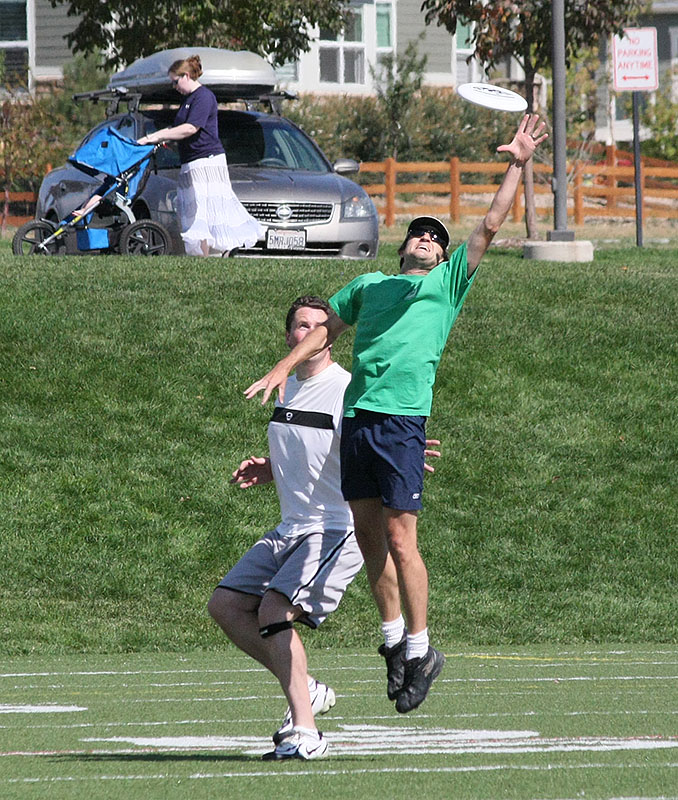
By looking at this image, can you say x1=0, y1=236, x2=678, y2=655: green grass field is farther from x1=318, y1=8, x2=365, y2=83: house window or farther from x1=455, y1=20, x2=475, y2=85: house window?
x1=455, y1=20, x2=475, y2=85: house window

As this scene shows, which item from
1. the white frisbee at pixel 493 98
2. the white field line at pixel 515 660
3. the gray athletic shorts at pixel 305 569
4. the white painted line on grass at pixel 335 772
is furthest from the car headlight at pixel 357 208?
the white painted line on grass at pixel 335 772

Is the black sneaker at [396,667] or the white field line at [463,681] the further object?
the white field line at [463,681]

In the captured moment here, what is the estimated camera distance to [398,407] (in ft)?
20.7

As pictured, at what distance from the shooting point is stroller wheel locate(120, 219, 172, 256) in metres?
16.9

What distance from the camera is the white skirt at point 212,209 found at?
52.7 ft

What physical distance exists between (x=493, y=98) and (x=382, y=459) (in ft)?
6.71

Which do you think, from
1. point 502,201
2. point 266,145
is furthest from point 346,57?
point 502,201

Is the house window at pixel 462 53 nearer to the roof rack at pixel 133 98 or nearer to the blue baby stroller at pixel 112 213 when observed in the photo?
the roof rack at pixel 133 98

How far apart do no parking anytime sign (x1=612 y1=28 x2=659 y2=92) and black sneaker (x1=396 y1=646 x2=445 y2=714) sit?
55.0ft

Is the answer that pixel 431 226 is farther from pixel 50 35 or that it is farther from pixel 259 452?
pixel 50 35

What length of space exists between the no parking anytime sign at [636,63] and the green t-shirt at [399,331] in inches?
643

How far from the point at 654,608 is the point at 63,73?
101ft

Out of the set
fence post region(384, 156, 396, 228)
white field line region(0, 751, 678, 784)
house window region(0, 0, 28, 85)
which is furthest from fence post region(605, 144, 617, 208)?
white field line region(0, 751, 678, 784)

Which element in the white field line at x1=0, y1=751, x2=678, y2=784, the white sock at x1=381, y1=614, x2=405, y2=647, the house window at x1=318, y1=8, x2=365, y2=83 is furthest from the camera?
the house window at x1=318, y1=8, x2=365, y2=83
